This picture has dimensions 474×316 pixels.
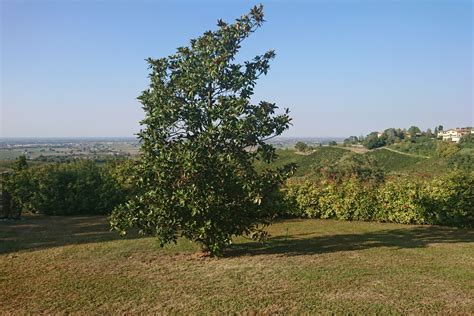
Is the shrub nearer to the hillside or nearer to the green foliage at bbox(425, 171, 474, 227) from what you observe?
the green foliage at bbox(425, 171, 474, 227)

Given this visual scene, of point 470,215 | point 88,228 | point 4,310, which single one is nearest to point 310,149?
point 470,215

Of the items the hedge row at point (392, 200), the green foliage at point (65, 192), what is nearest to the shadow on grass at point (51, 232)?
the green foliage at point (65, 192)

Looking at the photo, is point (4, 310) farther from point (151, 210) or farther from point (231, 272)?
point (231, 272)

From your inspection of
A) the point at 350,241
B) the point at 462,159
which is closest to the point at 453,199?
the point at 350,241

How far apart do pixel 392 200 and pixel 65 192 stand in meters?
12.7

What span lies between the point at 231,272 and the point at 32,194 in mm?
11496

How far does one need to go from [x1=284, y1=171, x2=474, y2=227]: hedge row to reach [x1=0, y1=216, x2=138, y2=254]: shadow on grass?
7.32 meters

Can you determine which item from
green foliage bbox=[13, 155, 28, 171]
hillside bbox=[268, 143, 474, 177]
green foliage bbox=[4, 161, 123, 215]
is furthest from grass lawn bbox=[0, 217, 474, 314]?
hillside bbox=[268, 143, 474, 177]

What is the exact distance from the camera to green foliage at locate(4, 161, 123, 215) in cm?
1591

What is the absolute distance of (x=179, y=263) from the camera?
8.49 metres

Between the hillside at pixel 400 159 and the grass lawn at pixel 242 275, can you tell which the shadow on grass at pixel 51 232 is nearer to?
the grass lawn at pixel 242 275

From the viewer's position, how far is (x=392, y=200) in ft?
48.1

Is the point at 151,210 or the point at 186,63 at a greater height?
the point at 186,63

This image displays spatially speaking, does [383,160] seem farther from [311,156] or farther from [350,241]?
[350,241]
